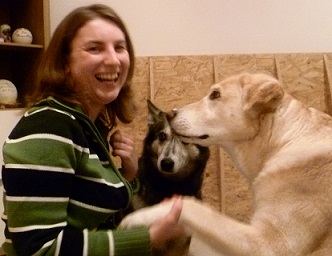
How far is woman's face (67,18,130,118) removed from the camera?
1167mm

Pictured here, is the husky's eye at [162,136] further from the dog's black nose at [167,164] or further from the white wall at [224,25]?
the white wall at [224,25]

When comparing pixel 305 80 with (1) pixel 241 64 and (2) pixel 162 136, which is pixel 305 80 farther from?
(2) pixel 162 136

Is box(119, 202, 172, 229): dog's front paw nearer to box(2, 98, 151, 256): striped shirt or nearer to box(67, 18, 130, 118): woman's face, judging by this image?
box(2, 98, 151, 256): striped shirt

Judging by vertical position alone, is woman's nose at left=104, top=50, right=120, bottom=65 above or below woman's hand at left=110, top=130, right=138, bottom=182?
above

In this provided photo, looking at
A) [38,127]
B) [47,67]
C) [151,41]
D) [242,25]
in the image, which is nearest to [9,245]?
[38,127]

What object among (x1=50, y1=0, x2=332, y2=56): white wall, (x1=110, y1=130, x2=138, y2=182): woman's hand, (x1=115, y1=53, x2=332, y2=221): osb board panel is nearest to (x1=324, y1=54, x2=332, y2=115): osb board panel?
(x1=115, y1=53, x2=332, y2=221): osb board panel

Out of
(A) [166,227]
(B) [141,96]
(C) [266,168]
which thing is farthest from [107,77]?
(B) [141,96]

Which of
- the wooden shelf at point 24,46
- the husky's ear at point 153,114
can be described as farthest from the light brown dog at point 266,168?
the wooden shelf at point 24,46

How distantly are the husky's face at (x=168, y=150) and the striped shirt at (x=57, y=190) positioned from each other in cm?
95

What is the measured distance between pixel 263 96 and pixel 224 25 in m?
1.42

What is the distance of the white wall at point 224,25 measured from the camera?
267 cm

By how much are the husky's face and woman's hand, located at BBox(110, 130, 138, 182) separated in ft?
1.93

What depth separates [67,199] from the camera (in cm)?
101

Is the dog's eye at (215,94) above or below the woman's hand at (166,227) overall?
above
